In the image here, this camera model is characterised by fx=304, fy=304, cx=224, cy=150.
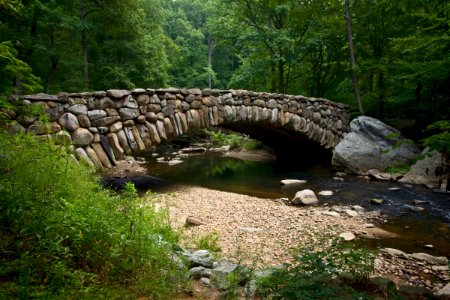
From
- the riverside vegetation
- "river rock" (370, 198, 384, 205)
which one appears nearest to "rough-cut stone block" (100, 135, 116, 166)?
the riverside vegetation

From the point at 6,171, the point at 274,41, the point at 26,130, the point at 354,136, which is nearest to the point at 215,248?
the point at 6,171

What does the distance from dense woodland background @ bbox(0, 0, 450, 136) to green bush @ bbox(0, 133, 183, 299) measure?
6.34 meters

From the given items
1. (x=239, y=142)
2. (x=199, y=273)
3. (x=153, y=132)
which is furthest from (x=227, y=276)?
(x=239, y=142)

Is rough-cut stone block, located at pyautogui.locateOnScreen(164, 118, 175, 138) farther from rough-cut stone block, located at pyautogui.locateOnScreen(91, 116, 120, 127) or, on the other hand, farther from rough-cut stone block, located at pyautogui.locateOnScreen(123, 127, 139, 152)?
rough-cut stone block, located at pyautogui.locateOnScreen(91, 116, 120, 127)

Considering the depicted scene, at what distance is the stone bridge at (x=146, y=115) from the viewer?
4574 mm

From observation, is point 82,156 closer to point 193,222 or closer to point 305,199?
point 193,222

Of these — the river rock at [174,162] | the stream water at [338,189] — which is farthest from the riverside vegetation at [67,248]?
the river rock at [174,162]

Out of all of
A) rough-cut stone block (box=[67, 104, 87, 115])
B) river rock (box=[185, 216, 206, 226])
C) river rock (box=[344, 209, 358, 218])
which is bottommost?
river rock (box=[344, 209, 358, 218])

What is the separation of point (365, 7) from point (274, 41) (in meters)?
3.43

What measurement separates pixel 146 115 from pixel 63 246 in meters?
4.07

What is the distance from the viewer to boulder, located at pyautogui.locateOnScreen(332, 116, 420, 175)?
9.18m

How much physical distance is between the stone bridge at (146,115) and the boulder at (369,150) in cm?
109

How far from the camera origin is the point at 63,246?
6.62 ft

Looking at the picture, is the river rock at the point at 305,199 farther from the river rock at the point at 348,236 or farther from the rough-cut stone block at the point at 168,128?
the rough-cut stone block at the point at 168,128
